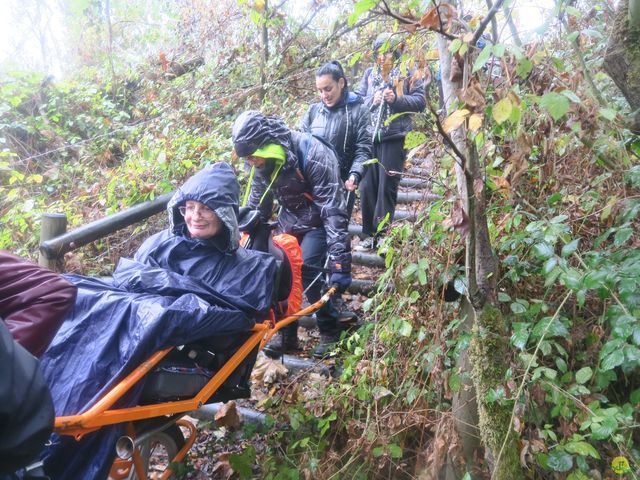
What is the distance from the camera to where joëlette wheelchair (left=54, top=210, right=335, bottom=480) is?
90.7 inches

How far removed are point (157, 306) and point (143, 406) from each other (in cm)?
48

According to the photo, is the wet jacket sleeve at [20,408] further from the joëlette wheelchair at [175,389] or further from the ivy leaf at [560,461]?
the ivy leaf at [560,461]

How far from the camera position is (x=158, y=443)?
3.27 metres

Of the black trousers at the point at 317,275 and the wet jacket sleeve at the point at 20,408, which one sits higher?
the wet jacket sleeve at the point at 20,408

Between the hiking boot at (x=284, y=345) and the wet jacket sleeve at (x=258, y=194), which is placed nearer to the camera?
the wet jacket sleeve at (x=258, y=194)

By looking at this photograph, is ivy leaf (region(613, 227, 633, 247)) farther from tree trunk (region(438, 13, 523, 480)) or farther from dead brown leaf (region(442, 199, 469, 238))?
dead brown leaf (region(442, 199, 469, 238))

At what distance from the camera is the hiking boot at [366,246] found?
579 cm

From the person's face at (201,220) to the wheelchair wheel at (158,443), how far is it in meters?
1.05

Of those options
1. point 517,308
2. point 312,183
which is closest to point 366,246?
point 312,183

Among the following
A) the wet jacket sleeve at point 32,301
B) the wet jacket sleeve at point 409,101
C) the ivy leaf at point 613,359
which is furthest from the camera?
the wet jacket sleeve at point 409,101

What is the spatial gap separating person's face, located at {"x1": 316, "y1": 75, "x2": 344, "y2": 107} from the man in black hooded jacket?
94 centimetres

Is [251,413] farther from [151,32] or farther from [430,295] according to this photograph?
[151,32]

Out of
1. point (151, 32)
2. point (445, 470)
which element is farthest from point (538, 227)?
point (151, 32)

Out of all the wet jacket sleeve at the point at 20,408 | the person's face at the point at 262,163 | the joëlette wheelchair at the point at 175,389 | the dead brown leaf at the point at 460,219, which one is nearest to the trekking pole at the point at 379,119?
the person's face at the point at 262,163
